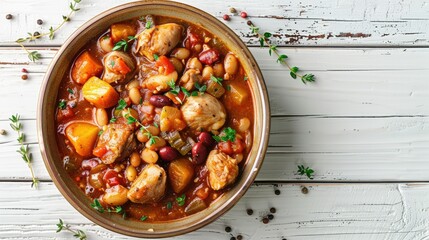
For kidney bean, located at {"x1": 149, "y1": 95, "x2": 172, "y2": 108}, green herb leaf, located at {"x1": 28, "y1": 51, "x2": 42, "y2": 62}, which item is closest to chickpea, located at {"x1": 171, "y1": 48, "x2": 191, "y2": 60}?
kidney bean, located at {"x1": 149, "y1": 95, "x2": 172, "y2": 108}

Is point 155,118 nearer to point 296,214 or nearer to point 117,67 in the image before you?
point 117,67

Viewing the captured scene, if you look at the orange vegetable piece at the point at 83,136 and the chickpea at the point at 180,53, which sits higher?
the chickpea at the point at 180,53

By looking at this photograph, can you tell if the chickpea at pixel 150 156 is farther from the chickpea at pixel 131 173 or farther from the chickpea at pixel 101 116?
the chickpea at pixel 101 116

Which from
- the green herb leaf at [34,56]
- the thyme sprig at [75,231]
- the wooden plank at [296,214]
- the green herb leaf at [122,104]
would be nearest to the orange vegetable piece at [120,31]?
the green herb leaf at [122,104]

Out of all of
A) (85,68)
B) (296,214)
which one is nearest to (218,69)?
(85,68)

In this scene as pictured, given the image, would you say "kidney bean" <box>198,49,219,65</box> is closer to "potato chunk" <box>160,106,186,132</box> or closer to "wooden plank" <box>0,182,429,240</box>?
"potato chunk" <box>160,106,186,132</box>

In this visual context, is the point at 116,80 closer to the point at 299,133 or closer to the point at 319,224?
the point at 299,133
